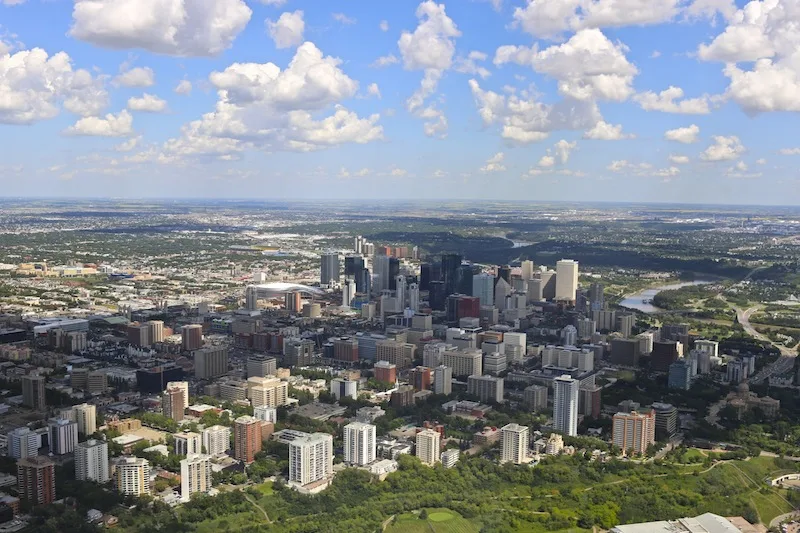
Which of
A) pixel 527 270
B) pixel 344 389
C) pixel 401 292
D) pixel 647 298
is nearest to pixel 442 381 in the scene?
pixel 344 389

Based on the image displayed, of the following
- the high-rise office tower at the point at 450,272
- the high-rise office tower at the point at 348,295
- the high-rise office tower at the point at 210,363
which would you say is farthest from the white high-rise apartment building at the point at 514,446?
the high-rise office tower at the point at 348,295

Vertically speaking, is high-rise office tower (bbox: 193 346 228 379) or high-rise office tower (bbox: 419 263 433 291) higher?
high-rise office tower (bbox: 419 263 433 291)

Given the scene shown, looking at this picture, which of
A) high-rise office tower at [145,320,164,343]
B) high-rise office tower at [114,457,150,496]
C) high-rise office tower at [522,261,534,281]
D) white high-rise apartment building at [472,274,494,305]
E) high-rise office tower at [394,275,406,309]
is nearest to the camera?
high-rise office tower at [114,457,150,496]

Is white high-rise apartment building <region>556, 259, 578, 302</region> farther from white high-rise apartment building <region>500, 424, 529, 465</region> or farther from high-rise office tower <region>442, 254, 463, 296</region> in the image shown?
white high-rise apartment building <region>500, 424, 529, 465</region>

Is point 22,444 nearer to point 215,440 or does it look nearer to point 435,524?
point 215,440

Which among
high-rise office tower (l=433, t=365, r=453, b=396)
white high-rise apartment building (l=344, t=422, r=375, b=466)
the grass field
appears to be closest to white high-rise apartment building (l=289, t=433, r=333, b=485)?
white high-rise apartment building (l=344, t=422, r=375, b=466)
